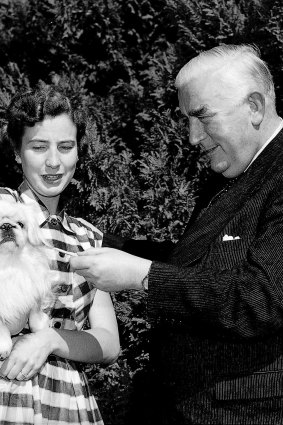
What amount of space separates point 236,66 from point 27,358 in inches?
59.4

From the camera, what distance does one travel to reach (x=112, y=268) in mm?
2523

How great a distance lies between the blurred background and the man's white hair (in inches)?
61.4

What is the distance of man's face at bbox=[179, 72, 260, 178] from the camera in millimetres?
2750

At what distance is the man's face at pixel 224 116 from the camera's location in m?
2.75

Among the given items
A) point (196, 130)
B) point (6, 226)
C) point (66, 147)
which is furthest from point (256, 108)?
point (6, 226)

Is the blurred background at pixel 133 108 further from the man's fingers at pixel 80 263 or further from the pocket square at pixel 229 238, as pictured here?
the man's fingers at pixel 80 263

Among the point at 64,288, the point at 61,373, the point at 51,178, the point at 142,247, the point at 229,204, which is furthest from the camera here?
the point at 142,247

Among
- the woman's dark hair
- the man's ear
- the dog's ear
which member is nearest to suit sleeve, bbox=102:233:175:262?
the dog's ear

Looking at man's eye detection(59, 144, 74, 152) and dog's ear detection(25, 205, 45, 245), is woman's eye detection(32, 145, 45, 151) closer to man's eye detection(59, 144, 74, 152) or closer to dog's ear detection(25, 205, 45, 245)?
man's eye detection(59, 144, 74, 152)

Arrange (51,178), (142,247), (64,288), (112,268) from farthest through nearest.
→ (142,247)
(51,178)
(64,288)
(112,268)

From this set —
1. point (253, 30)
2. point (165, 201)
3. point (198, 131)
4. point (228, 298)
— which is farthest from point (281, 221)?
point (253, 30)

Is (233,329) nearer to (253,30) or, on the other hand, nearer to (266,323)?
(266,323)

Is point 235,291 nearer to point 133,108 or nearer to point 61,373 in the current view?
point 61,373

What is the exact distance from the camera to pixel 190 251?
2699 mm
